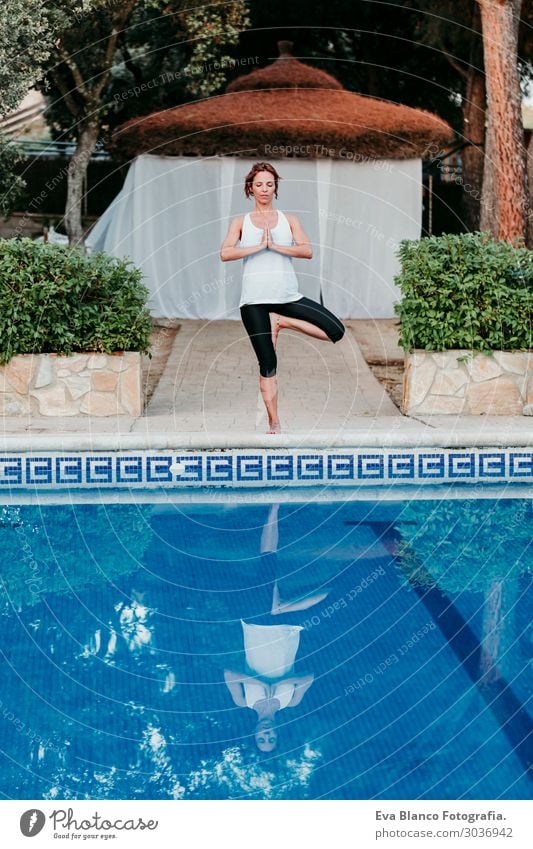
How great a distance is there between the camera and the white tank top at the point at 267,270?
812cm

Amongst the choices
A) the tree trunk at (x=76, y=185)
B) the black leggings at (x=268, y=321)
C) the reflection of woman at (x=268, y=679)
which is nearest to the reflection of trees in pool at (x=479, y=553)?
the reflection of woman at (x=268, y=679)

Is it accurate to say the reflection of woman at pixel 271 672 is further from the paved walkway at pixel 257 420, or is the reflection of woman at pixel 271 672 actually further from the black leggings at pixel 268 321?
the black leggings at pixel 268 321

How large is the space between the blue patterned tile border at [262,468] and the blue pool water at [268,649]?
382 millimetres

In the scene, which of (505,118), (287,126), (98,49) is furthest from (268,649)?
(98,49)

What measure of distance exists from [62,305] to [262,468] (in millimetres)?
2004

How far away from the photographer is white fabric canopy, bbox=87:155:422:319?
50.0 ft

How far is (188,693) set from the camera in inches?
189

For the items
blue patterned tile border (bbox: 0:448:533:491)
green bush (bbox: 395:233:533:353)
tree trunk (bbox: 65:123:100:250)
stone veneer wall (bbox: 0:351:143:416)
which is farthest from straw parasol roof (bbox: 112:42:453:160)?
blue patterned tile border (bbox: 0:448:533:491)

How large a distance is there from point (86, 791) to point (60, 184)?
→ 19133 millimetres

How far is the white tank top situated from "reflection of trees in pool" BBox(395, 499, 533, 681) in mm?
1657

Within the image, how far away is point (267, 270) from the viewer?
8109mm

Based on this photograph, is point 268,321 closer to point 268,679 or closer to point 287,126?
point 268,679
